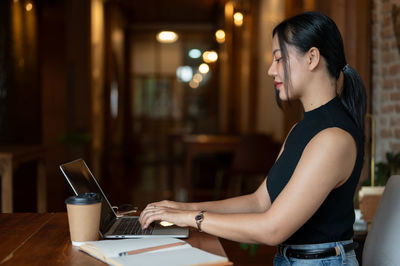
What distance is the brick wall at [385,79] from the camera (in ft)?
11.2

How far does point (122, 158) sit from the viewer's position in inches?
517

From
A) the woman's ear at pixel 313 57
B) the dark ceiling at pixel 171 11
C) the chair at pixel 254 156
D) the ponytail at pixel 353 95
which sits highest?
the dark ceiling at pixel 171 11

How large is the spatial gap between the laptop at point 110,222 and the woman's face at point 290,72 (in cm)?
54

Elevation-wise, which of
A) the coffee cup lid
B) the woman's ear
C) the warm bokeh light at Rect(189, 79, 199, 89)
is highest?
the warm bokeh light at Rect(189, 79, 199, 89)

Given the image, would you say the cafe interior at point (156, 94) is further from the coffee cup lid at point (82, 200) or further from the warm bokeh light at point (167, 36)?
the coffee cup lid at point (82, 200)

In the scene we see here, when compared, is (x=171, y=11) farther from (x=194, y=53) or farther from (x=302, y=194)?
(x=302, y=194)

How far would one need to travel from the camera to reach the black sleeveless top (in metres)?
1.58

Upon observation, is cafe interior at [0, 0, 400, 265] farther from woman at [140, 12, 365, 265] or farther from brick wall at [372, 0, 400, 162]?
woman at [140, 12, 365, 265]

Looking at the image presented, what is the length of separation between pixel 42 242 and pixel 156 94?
550 inches

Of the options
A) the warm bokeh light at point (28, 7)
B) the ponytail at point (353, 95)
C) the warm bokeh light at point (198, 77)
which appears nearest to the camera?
the ponytail at point (353, 95)

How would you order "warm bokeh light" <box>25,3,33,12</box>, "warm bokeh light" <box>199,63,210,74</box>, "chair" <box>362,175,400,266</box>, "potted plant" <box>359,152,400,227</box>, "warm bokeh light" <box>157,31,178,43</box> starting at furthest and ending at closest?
"warm bokeh light" <box>157,31,178,43</box>
"warm bokeh light" <box>199,63,210,74</box>
"warm bokeh light" <box>25,3,33,12</box>
"potted plant" <box>359,152,400,227</box>
"chair" <box>362,175,400,266</box>

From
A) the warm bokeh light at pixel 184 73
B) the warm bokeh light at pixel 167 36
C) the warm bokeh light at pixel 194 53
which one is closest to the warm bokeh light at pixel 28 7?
the warm bokeh light at pixel 167 36

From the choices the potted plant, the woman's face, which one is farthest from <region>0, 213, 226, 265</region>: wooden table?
the potted plant

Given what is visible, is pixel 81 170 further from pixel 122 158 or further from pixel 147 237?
pixel 122 158
